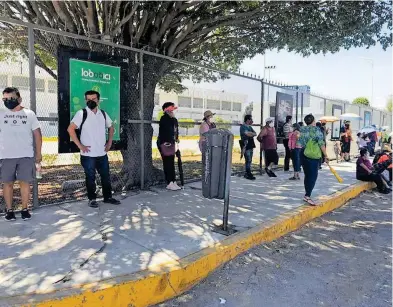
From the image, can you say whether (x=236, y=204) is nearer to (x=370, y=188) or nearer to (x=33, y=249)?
(x=33, y=249)

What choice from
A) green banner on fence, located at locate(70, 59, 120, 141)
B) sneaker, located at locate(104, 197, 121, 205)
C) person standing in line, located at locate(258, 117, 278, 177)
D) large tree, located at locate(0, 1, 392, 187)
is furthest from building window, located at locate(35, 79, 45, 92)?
person standing in line, located at locate(258, 117, 278, 177)

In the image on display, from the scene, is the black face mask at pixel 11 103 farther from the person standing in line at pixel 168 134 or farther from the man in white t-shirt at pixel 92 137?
the person standing in line at pixel 168 134

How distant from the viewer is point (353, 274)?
3936 millimetres

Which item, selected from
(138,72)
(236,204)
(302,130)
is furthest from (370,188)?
(138,72)

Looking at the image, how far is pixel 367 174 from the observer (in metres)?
9.02

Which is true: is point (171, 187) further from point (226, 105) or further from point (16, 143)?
point (226, 105)

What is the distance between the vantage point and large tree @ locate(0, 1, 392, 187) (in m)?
7.09

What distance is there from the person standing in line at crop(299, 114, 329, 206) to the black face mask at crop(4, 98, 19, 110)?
462 centimetres

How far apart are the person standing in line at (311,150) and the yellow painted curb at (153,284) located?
1.91 meters

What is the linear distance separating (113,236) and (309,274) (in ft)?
7.62

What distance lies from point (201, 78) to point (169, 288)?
29.6ft

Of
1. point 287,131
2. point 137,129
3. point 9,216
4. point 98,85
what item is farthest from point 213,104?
point 9,216

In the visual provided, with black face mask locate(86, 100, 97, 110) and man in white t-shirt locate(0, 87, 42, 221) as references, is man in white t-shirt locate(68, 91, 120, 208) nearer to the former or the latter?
black face mask locate(86, 100, 97, 110)

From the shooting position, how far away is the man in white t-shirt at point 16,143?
4.54 m
